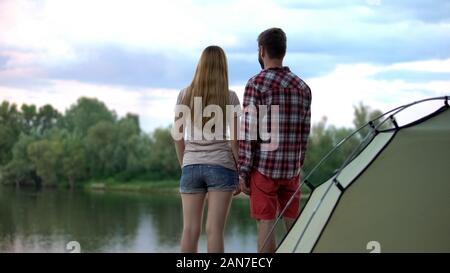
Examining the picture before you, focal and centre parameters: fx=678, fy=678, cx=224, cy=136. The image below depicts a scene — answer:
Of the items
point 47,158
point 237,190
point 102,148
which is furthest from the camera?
point 102,148

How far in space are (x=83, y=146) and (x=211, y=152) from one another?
70.3 meters

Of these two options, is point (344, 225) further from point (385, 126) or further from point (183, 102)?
point (183, 102)

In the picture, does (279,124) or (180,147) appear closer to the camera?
(279,124)

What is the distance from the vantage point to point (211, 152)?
354 cm

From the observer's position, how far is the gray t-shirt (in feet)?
11.6

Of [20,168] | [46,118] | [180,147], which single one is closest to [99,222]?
[20,168]

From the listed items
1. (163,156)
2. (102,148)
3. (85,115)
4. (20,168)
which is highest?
(85,115)

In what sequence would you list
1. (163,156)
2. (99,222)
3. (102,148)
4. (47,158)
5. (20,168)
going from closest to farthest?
(99,222), (163,156), (47,158), (102,148), (20,168)

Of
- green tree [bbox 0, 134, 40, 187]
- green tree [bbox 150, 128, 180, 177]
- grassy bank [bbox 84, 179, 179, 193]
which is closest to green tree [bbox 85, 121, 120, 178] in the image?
grassy bank [bbox 84, 179, 179, 193]

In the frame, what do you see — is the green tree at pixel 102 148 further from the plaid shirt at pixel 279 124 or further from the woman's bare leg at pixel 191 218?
the plaid shirt at pixel 279 124

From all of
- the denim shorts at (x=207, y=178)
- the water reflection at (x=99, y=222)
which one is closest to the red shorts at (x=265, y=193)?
the denim shorts at (x=207, y=178)

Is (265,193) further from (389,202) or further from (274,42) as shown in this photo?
(274,42)

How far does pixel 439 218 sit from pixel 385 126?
1.94ft

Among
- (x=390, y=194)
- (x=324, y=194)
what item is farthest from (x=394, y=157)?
(x=324, y=194)
